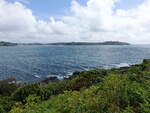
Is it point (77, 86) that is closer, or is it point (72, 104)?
point (72, 104)

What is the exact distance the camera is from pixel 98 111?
14.5 ft

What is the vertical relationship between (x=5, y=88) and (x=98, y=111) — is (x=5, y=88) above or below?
below

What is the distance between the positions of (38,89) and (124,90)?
789cm

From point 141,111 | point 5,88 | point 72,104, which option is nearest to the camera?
point 141,111

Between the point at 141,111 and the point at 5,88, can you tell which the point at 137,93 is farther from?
the point at 5,88

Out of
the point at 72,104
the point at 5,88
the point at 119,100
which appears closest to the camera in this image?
the point at 119,100

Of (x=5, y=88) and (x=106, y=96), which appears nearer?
(x=106, y=96)

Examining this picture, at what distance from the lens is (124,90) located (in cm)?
494

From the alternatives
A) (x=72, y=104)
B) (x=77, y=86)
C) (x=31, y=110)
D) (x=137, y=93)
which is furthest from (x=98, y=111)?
(x=77, y=86)

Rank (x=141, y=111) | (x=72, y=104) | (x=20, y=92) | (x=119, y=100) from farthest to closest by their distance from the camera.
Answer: (x=20, y=92) < (x=72, y=104) < (x=119, y=100) < (x=141, y=111)

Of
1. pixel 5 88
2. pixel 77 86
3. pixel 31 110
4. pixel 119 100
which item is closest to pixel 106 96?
pixel 119 100

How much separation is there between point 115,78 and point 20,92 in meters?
8.22

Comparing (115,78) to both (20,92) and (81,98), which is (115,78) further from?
(20,92)

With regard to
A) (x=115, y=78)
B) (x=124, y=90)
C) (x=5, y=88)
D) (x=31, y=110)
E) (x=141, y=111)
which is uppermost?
(x=115, y=78)
